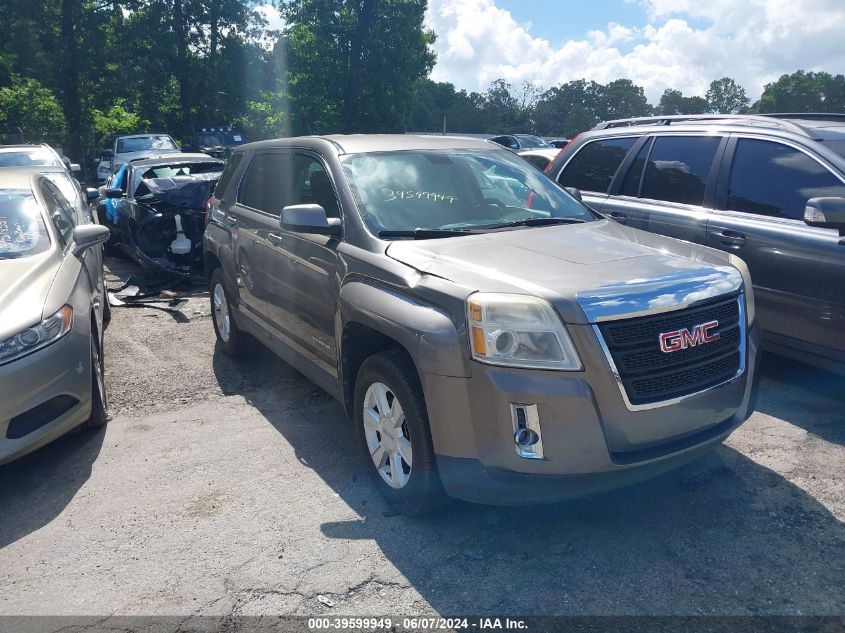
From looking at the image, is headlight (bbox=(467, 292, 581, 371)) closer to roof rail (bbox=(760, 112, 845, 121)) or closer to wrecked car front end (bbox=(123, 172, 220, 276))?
roof rail (bbox=(760, 112, 845, 121))

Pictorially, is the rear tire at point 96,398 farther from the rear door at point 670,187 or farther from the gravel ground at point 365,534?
the rear door at point 670,187

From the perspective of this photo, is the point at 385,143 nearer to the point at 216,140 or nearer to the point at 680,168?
the point at 680,168

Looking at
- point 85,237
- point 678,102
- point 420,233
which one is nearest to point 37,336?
point 85,237

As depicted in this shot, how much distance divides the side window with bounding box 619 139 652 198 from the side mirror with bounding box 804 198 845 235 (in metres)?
1.75

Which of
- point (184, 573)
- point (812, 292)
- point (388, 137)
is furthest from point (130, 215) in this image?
point (812, 292)

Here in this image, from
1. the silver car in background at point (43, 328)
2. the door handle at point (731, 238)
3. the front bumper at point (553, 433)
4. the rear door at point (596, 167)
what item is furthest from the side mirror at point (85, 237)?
the door handle at point (731, 238)

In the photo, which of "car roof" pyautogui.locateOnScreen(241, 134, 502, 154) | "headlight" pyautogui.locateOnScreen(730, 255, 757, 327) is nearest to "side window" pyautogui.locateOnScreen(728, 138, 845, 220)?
"headlight" pyautogui.locateOnScreen(730, 255, 757, 327)

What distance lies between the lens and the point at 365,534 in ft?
11.4

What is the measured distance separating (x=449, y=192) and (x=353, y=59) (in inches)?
1091

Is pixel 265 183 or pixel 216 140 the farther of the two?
pixel 216 140

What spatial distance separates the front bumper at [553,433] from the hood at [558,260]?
29 centimetres

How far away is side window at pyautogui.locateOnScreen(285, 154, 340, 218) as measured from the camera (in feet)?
14.2

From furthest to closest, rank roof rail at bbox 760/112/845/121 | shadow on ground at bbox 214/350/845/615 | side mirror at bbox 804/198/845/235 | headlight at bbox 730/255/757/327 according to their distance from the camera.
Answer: roof rail at bbox 760/112/845/121 < side mirror at bbox 804/198/845/235 < headlight at bbox 730/255/757/327 < shadow on ground at bbox 214/350/845/615

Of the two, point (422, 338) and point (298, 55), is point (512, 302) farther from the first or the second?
point (298, 55)
